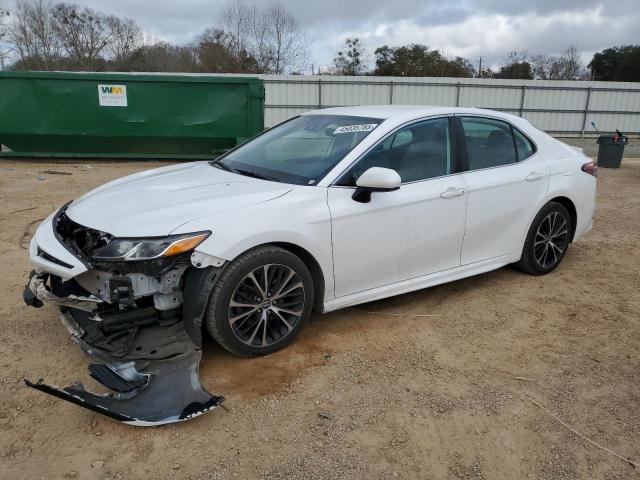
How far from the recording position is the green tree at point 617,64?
4194cm

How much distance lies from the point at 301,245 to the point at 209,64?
38.1 m

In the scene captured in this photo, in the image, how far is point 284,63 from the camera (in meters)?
36.3

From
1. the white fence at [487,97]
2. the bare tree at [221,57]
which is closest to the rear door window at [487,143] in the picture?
the white fence at [487,97]

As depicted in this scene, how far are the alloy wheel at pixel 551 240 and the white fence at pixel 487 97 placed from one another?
1585 centimetres

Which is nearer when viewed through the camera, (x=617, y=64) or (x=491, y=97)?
(x=491, y=97)

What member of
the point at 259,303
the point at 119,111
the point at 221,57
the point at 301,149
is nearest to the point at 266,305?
the point at 259,303

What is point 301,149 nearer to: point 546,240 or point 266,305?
point 266,305

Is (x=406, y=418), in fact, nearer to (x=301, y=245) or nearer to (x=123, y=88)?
(x=301, y=245)

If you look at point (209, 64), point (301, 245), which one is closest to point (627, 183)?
point (301, 245)

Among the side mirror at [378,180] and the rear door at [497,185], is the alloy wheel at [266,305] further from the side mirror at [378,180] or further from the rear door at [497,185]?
the rear door at [497,185]

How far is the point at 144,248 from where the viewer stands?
2.88m

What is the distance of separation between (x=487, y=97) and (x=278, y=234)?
20.7 metres

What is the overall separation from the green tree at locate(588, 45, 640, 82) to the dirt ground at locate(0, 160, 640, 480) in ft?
149

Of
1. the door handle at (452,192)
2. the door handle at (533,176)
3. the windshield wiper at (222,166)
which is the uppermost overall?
the windshield wiper at (222,166)
